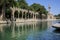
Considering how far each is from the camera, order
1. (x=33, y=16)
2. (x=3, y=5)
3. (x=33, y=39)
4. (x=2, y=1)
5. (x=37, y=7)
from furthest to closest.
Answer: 1. (x=37, y=7)
2. (x=33, y=16)
3. (x=3, y=5)
4. (x=2, y=1)
5. (x=33, y=39)

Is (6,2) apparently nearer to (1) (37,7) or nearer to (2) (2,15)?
(2) (2,15)

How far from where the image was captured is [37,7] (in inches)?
4914

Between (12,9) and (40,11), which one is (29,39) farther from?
(40,11)

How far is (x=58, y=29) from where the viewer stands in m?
28.6

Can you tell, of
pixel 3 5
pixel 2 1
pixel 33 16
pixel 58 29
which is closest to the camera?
pixel 58 29

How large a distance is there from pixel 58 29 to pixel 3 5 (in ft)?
113

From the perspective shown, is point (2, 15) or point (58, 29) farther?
point (2, 15)

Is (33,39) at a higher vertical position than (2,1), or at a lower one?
lower

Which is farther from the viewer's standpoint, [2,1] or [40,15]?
[40,15]

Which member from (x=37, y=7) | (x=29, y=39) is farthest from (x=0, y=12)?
(x=37, y=7)

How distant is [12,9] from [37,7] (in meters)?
58.5

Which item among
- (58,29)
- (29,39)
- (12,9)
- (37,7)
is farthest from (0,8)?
(37,7)

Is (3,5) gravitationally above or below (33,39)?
above

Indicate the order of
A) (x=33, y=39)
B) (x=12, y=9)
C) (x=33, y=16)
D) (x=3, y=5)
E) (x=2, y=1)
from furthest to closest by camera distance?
1. (x=33, y=16)
2. (x=12, y=9)
3. (x=3, y=5)
4. (x=2, y=1)
5. (x=33, y=39)
